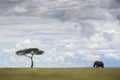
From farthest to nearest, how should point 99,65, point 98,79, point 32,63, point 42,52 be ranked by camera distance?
1. point 42,52
2. point 32,63
3. point 99,65
4. point 98,79

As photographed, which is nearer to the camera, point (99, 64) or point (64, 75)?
point (64, 75)

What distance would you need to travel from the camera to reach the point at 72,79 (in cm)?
4091

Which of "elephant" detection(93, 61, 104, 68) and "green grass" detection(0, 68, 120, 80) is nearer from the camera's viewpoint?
"green grass" detection(0, 68, 120, 80)

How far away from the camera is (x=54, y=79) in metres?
41.0

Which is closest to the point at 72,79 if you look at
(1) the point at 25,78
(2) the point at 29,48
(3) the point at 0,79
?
(1) the point at 25,78

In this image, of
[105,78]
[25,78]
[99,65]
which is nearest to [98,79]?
[105,78]

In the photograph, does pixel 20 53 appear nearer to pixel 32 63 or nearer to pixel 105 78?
pixel 32 63

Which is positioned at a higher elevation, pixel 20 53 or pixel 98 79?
pixel 20 53

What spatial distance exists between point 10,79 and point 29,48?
6037 cm

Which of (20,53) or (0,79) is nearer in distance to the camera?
(0,79)

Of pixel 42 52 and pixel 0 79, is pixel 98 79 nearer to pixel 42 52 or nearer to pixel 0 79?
pixel 0 79

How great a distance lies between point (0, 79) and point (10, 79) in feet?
3.93

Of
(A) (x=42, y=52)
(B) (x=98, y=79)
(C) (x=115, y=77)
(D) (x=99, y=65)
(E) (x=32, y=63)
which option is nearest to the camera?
(B) (x=98, y=79)

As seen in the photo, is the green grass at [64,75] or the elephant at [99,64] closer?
the green grass at [64,75]
